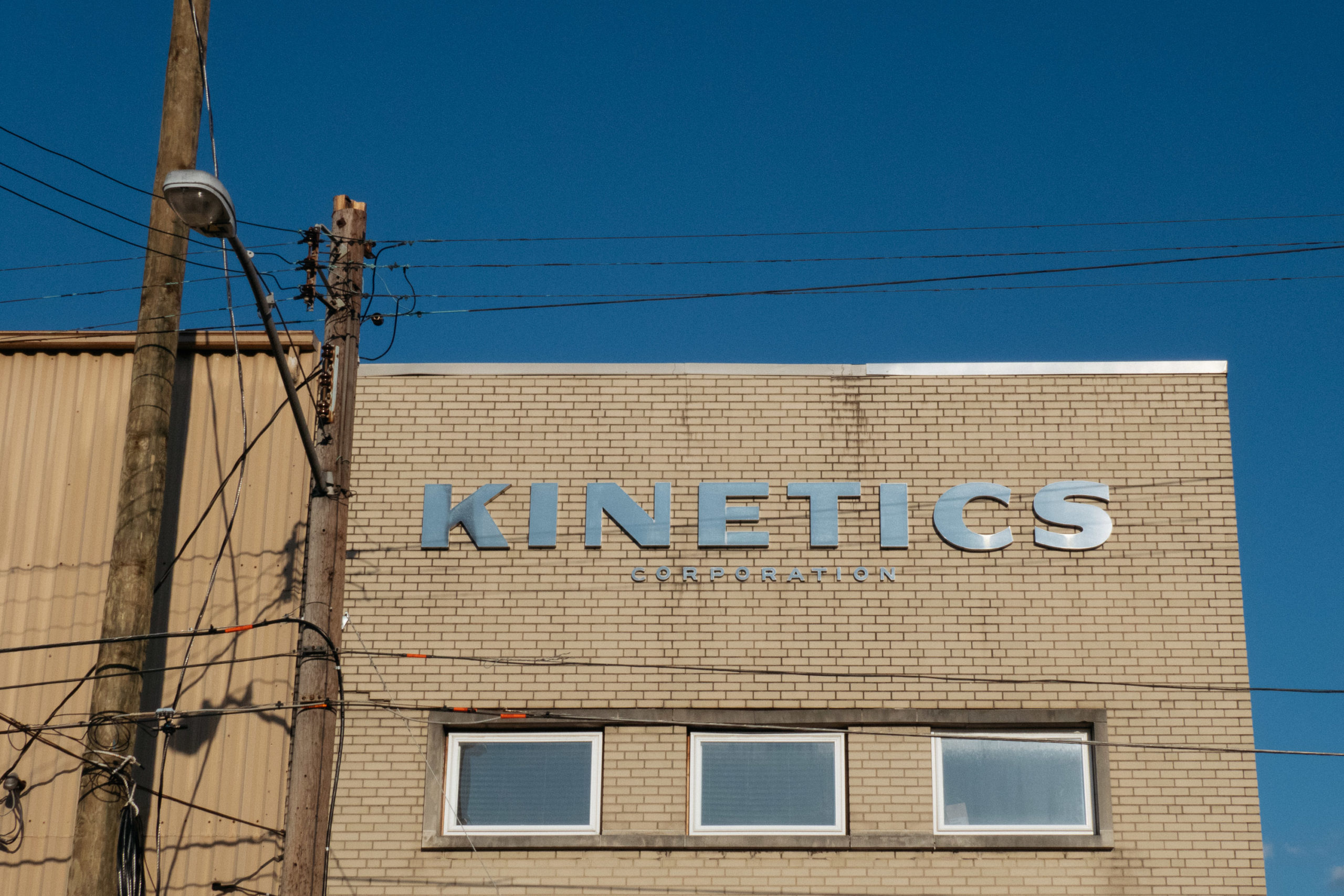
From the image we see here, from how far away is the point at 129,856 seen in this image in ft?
43.3

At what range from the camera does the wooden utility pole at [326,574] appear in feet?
37.7

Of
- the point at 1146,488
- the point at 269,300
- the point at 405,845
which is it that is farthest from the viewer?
the point at 1146,488

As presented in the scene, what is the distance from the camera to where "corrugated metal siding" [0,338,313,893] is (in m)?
13.8

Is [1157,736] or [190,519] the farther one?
[190,519]

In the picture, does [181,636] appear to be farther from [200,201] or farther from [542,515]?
[200,201]

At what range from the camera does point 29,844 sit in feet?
45.5

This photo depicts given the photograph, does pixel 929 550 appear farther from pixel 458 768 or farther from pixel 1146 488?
pixel 458 768

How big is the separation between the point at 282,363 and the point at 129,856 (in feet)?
15.4

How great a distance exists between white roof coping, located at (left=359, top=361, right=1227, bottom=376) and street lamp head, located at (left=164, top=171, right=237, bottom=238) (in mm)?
4680

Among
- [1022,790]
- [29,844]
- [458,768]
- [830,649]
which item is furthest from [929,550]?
[29,844]

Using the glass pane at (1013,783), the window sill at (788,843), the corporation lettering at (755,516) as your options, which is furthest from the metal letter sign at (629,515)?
the glass pane at (1013,783)

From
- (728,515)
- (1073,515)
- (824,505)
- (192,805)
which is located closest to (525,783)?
(192,805)

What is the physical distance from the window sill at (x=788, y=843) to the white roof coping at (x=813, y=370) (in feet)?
14.0

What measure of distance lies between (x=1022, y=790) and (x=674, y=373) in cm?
498
